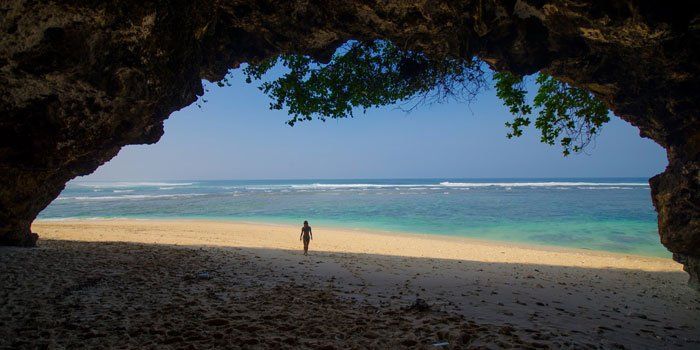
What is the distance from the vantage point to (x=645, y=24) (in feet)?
13.7

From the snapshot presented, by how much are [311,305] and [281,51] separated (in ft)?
17.0

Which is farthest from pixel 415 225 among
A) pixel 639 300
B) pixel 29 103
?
pixel 29 103

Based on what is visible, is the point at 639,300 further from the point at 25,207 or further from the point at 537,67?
the point at 25,207

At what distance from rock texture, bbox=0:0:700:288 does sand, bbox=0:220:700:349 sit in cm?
201

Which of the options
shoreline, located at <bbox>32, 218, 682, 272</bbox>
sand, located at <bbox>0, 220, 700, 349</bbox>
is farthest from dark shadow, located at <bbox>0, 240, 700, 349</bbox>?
shoreline, located at <bbox>32, 218, 682, 272</bbox>

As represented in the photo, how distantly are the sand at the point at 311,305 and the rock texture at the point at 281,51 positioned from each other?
2.01 m

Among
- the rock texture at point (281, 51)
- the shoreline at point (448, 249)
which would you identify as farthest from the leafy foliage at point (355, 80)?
the shoreline at point (448, 249)

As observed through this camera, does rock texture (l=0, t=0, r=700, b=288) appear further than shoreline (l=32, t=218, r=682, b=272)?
No

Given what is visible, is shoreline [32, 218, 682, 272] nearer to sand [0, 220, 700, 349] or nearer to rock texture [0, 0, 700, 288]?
sand [0, 220, 700, 349]

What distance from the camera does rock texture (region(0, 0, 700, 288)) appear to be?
3959 mm

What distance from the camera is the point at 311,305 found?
4684 millimetres

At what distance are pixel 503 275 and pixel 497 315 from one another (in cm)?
470

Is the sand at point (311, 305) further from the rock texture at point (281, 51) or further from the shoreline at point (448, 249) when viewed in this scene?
the shoreline at point (448, 249)

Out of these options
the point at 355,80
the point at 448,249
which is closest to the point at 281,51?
the point at 355,80
